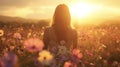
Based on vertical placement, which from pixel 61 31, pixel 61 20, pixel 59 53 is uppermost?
pixel 61 20

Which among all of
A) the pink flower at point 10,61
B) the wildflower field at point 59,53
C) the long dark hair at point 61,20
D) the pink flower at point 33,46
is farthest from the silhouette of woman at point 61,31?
the pink flower at point 10,61

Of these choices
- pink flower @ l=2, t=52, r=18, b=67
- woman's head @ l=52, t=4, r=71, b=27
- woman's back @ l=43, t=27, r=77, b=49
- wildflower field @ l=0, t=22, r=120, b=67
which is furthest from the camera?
woman's back @ l=43, t=27, r=77, b=49

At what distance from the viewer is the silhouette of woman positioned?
223 inches

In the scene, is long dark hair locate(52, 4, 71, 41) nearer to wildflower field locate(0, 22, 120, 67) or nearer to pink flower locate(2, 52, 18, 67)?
wildflower field locate(0, 22, 120, 67)

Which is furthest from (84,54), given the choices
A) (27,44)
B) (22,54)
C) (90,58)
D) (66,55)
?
(27,44)

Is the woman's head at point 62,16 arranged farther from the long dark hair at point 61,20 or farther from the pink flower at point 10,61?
the pink flower at point 10,61

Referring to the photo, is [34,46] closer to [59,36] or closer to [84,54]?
[59,36]

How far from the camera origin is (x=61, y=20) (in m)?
5.67

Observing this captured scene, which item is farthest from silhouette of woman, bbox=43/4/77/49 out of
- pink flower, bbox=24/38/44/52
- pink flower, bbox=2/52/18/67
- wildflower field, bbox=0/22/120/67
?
pink flower, bbox=2/52/18/67

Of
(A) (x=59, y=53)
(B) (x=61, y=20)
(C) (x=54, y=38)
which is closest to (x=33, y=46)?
(A) (x=59, y=53)

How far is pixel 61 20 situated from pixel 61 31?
0.19 m

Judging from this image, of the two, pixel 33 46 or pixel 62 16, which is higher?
pixel 62 16

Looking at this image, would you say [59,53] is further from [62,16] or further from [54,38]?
[54,38]

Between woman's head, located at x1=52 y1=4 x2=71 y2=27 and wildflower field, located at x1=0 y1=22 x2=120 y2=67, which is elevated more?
woman's head, located at x1=52 y1=4 x2=71 y2=27
